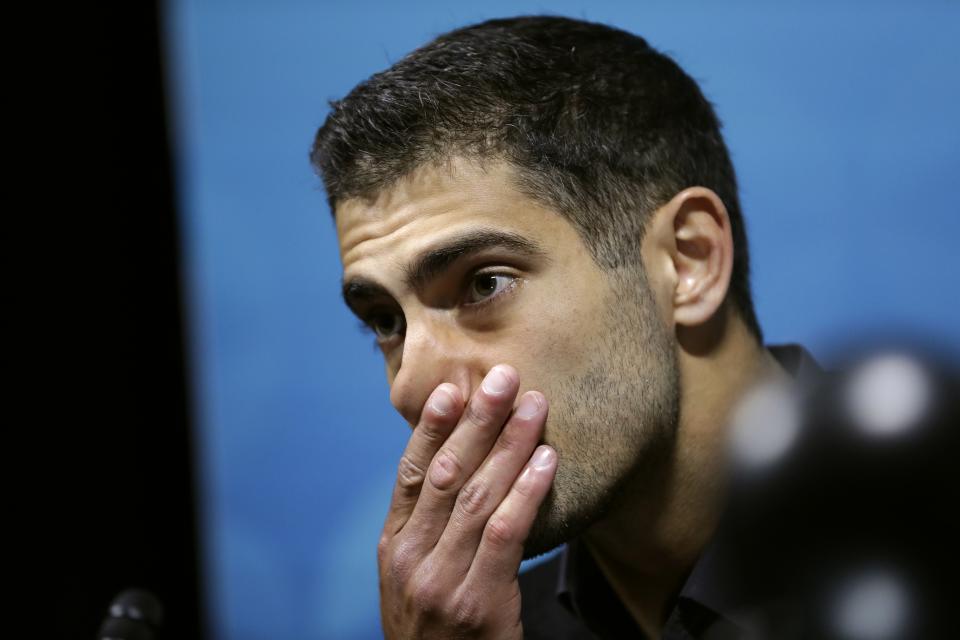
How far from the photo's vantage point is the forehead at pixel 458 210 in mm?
1635

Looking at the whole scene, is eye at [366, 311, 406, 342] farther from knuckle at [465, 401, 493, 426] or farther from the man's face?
knuckle at [465, 401, 493, 426]

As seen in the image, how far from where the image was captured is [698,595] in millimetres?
1502

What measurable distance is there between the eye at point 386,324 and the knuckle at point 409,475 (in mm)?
258

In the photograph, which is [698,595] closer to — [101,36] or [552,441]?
[552,441]

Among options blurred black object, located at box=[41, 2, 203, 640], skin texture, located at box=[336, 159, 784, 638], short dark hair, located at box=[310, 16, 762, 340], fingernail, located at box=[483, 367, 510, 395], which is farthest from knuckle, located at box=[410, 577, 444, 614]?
blurred black object, located at box=[41, 2, 203, 640]

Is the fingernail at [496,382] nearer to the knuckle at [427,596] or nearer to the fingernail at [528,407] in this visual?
the fingernail at [528,407]

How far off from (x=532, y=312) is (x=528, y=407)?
161mm

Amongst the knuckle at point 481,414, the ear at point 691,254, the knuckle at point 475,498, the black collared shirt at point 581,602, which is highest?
the ear at point 691,254

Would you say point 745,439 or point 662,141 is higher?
point 662,141

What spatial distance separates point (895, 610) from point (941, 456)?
0.41 ft

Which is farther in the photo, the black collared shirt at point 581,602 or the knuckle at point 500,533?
the black collared shirt at point 581,602

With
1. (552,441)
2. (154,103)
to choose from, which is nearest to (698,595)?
(552,441)

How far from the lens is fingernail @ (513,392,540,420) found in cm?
157

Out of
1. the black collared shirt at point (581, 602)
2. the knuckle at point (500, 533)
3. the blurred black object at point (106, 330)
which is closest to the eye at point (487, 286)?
the knuckle at point (500, 533)
